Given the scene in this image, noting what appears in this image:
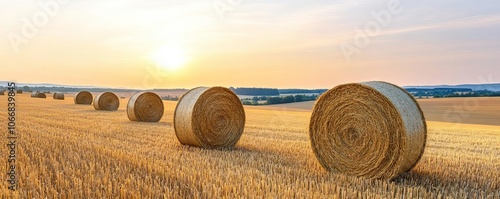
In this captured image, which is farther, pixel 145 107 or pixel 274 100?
pixel 274 100

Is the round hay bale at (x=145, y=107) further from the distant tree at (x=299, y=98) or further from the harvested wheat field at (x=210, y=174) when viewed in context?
the distant tree at (x=299, y=98)

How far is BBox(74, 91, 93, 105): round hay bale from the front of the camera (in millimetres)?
32156

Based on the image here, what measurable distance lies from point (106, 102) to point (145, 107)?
831cm

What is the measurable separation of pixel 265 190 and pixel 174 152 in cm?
342

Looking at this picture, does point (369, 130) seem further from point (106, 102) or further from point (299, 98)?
point (299, 98)

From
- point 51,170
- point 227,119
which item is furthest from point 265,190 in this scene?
point 227,119

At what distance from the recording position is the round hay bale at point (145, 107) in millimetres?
17141

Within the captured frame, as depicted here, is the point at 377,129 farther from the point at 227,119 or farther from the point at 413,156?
the point at 227,119

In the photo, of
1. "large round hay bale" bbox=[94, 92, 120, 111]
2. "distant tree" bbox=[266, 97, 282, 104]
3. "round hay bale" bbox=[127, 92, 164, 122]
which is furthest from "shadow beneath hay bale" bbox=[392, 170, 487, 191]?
"distant tree" bbox=[266, 97, 282, 104]

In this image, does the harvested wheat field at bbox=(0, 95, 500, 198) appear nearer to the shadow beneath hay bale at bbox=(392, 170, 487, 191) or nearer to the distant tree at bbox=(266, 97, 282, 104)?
the shadow beneath hay bale at bbox=(392, 170, 487, 191)

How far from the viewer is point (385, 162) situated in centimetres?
625

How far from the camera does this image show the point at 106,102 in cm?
2484

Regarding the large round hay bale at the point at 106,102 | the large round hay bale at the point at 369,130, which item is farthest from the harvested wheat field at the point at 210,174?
the large round hay bale at the point at 106,102

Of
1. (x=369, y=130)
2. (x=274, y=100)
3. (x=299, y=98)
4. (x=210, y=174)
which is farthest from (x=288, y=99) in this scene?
(x=210, y=174)
